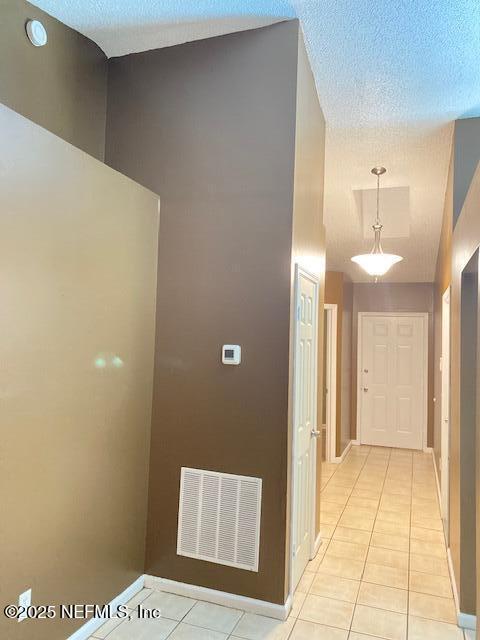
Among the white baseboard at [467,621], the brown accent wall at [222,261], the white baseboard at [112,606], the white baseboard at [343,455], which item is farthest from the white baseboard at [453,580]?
the white baseboard at [343,455]

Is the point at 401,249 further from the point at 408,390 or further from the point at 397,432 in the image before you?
the point at 397,432

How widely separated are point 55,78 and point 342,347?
5.27m

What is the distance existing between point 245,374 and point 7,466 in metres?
1.25

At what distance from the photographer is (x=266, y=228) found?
2.57 m

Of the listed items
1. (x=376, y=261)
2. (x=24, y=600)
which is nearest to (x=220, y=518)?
(x=24, y=600)

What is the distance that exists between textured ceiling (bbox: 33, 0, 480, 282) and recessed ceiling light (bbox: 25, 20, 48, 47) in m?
0.13

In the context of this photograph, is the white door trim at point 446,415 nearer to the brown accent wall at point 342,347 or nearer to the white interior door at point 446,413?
the white interior door at point 446,413

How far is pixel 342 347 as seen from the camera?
22.4ft

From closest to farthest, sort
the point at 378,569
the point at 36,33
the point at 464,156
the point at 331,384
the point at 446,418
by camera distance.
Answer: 1. the point at 36,33
2. the point at 378,569
3. the point at 464,156
4. the point at 446,418
5. the point at 331,384

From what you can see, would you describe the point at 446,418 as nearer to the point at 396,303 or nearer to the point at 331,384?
the point at 331,384

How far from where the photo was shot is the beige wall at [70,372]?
72.6 inches

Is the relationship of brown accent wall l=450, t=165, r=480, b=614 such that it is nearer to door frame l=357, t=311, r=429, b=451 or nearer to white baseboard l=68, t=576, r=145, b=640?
white baseboard l=68, t=576, r=145, b=640

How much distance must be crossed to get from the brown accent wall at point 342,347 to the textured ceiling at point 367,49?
3001mm

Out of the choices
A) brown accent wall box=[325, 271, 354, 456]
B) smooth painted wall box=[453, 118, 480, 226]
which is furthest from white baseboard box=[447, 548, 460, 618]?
brown accent wall box=[325, 271, 354, 456]
